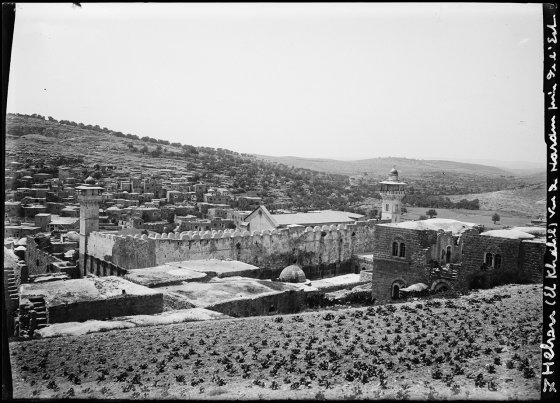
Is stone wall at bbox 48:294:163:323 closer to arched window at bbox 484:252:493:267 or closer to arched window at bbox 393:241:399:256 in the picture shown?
arched window at bbox 393:241:399:256

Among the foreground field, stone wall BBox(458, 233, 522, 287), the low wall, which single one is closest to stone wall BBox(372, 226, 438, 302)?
stone wall BBox(458, 233, 522, 287)

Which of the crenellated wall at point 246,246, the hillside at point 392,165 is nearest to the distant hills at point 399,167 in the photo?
the hillside at point 392,165

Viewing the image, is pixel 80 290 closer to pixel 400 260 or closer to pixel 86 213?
pixel 400 260

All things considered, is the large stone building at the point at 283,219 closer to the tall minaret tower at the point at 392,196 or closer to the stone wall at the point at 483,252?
the tall minaret tower at the point at 392,196

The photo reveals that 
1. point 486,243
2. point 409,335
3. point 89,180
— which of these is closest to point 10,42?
point 409,335

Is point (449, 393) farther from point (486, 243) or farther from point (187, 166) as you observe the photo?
point (187, 166)

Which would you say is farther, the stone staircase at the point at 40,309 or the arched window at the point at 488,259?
the arched window at the point at 488,259
